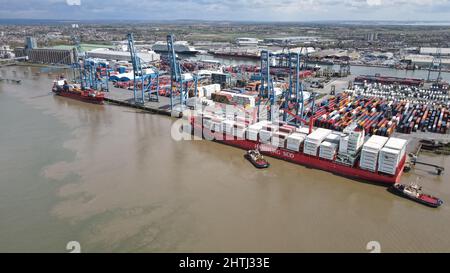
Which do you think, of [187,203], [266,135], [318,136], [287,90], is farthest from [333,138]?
[187,203]

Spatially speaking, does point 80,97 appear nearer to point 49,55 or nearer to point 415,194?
point 415,194

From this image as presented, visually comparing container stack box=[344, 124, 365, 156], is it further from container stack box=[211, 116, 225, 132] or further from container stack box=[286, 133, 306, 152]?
container stack box=[211, 116, 225, 132]

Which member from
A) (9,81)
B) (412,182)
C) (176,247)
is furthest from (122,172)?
(9,81)

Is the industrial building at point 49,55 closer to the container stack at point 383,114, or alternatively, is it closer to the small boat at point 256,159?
the container stack at point 383,114

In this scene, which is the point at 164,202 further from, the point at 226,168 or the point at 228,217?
the point at 226,168

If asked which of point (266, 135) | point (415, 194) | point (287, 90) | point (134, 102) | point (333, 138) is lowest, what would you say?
point (415, 194)

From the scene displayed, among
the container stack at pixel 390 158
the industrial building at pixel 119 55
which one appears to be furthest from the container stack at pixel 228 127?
the industrial building at pixel 119 55
